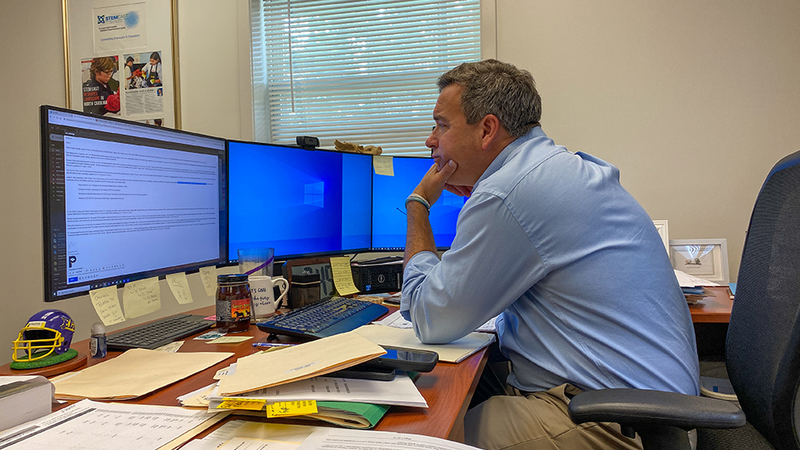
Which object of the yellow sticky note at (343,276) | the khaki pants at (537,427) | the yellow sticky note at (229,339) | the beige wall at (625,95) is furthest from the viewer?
the beige wall at (625,95)

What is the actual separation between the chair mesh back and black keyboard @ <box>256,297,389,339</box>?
2.61 ft

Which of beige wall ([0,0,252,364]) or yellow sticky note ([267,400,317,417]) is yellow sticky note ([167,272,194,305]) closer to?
yellow sticky note ([267,400,317,417])

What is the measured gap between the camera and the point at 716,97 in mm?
2029

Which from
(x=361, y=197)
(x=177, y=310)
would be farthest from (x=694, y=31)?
(x=177, y=310)

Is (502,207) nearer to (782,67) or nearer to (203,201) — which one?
Result: (203,201)

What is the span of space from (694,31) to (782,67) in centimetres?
36

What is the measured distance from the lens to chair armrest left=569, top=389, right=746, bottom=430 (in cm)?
66

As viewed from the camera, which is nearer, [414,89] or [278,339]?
[278,339]

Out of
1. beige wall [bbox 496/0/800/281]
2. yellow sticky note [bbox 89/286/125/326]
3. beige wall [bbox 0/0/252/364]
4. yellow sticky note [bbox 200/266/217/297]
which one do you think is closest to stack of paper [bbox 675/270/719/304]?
beige wall [bbox 496/0/800/281]

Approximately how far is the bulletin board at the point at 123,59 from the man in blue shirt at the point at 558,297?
6.06 ft

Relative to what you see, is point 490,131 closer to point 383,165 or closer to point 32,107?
point 383,165

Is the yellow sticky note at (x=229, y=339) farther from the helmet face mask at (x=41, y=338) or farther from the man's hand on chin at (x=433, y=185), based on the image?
the man's hand on chin at (x=433, y=185)

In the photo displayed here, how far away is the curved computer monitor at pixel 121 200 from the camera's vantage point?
2.95ft

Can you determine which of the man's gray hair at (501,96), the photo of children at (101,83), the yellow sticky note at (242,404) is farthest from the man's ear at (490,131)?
the photo of children at (101,83)
